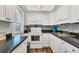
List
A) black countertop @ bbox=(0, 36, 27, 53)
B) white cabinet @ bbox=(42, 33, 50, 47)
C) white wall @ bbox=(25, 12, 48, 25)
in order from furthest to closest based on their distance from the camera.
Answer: white wall @ bbox=(25, 12, 48, 25), white cabinet @ bbox=(42, 33, 50, 47), black countertop @ bbox=(0, 36, 27, 53)

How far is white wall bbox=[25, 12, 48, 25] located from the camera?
5547mm

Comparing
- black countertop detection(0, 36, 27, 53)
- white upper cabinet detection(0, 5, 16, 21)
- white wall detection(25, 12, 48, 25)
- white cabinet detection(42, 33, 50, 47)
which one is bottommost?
white cabinet detection(42, 33, 50, 47)

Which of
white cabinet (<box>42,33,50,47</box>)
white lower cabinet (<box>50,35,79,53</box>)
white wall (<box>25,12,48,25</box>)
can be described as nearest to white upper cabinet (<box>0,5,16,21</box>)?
white lower cabinet (<box>50,35,79,53</box>)

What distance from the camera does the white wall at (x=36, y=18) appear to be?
18.2 feet

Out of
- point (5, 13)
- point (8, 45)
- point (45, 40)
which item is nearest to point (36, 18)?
point (45, 40)

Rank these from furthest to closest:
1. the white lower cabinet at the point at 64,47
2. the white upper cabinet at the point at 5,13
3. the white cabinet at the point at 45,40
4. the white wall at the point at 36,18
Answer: the white wall at the point at 36,18 → the white cabinet at the point at 45,40 → the white upper cabinet at the point at 5,13 → the white lower cabinet at the point at 64,47

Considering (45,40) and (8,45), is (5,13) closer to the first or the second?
(8,45)

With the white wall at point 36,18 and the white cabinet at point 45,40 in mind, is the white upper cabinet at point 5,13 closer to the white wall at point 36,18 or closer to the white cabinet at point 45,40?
the white cabinet at point 45,40

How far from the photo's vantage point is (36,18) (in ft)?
18.4

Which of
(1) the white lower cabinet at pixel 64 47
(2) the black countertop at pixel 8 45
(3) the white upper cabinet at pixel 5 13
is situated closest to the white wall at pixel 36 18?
(1) the white lower cabinet at pixel 64 47

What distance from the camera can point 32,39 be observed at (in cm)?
504

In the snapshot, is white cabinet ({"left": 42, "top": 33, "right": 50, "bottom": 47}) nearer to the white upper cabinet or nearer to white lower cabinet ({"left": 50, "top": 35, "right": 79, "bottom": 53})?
white lower cabinet ({"left": 50, "top": 35, "right": 79, "bottom": 53})

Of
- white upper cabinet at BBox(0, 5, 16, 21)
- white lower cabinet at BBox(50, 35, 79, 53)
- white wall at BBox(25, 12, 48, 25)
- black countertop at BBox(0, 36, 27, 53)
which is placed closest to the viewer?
black countertop at BBox(0, 36, 27, 53)
